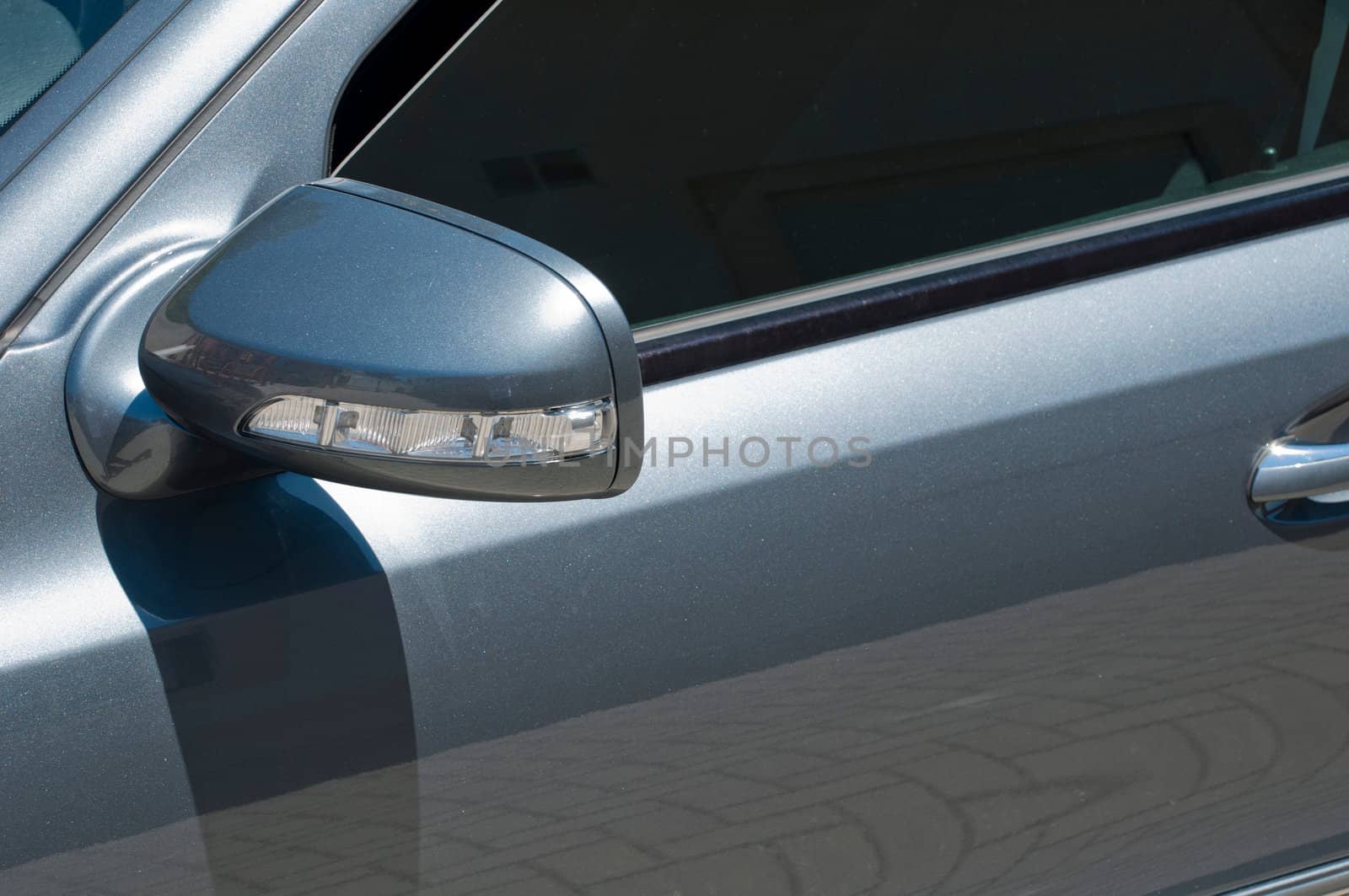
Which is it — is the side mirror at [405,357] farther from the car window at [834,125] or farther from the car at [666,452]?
the car window at [834,125]

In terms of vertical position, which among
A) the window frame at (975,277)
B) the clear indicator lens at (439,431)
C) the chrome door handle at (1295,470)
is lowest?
the chrome door handle at (1295,470)

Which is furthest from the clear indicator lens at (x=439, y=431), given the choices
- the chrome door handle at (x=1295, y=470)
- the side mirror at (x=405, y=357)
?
the chrome door handle at (x=1295, y=470)

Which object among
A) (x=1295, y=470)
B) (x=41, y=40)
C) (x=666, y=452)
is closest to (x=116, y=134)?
(x=41, y=40)

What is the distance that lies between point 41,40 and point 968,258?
36.8 inches

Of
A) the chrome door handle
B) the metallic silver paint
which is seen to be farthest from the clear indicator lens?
the chrome door handle

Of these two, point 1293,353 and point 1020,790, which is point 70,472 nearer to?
point 1020,790

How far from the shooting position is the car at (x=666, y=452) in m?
0.98

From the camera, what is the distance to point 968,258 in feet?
4.45

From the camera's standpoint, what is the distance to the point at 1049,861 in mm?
1336

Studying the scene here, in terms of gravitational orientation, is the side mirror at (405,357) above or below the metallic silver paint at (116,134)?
below

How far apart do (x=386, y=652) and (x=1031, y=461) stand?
0.64 meters

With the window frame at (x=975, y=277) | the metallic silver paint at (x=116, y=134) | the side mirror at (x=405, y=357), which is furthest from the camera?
the window frame at (x=975, y=277)

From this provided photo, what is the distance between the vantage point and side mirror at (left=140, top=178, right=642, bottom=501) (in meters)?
0.90

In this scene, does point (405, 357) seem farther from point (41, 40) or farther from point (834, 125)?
point (834, 125)
